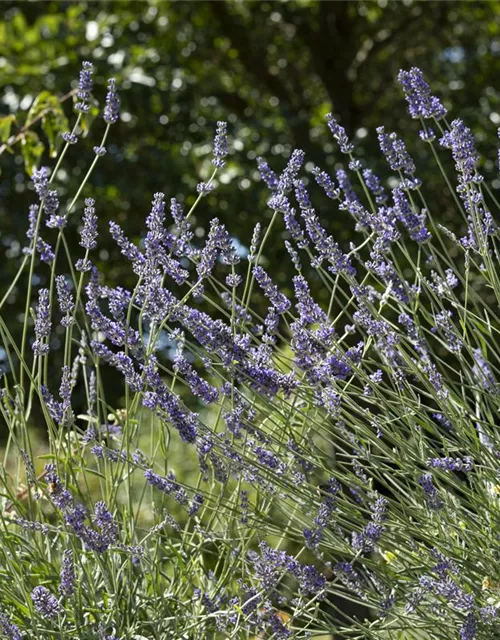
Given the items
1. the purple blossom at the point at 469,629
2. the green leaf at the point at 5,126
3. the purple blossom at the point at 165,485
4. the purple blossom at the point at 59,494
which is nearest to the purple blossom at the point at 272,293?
the purple blossom at the point at 165,485

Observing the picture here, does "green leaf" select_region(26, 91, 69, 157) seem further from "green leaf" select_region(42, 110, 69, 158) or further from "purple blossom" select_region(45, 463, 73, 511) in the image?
"purple blossom" select_region(45, 463, 73, 511)

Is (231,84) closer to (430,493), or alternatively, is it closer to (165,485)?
(165,485)

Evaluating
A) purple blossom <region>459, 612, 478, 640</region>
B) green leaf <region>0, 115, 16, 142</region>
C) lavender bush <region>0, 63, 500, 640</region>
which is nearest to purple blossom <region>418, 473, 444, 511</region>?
lavender bush <region>0, 63, 500, 640</region>

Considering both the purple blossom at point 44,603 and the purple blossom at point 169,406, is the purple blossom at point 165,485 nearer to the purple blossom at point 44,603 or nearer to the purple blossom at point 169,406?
the purple blossom at point 169,406

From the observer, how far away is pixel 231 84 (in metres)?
7.15

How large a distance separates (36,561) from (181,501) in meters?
0.41

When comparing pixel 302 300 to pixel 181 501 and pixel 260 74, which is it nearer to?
pixel 181 501

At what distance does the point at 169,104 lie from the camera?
5859 millimetres

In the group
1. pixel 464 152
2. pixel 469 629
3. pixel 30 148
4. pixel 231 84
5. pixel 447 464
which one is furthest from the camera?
pixel 231 84

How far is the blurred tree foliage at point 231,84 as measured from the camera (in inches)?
216

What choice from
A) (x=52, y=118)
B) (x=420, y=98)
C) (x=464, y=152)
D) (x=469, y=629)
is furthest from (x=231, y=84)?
(x=469, y=629)

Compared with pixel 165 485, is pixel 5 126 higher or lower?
higher

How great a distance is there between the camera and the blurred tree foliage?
5.49 metres

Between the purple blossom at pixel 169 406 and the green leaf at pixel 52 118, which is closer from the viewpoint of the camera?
the purple blossom at pixel 169 406
